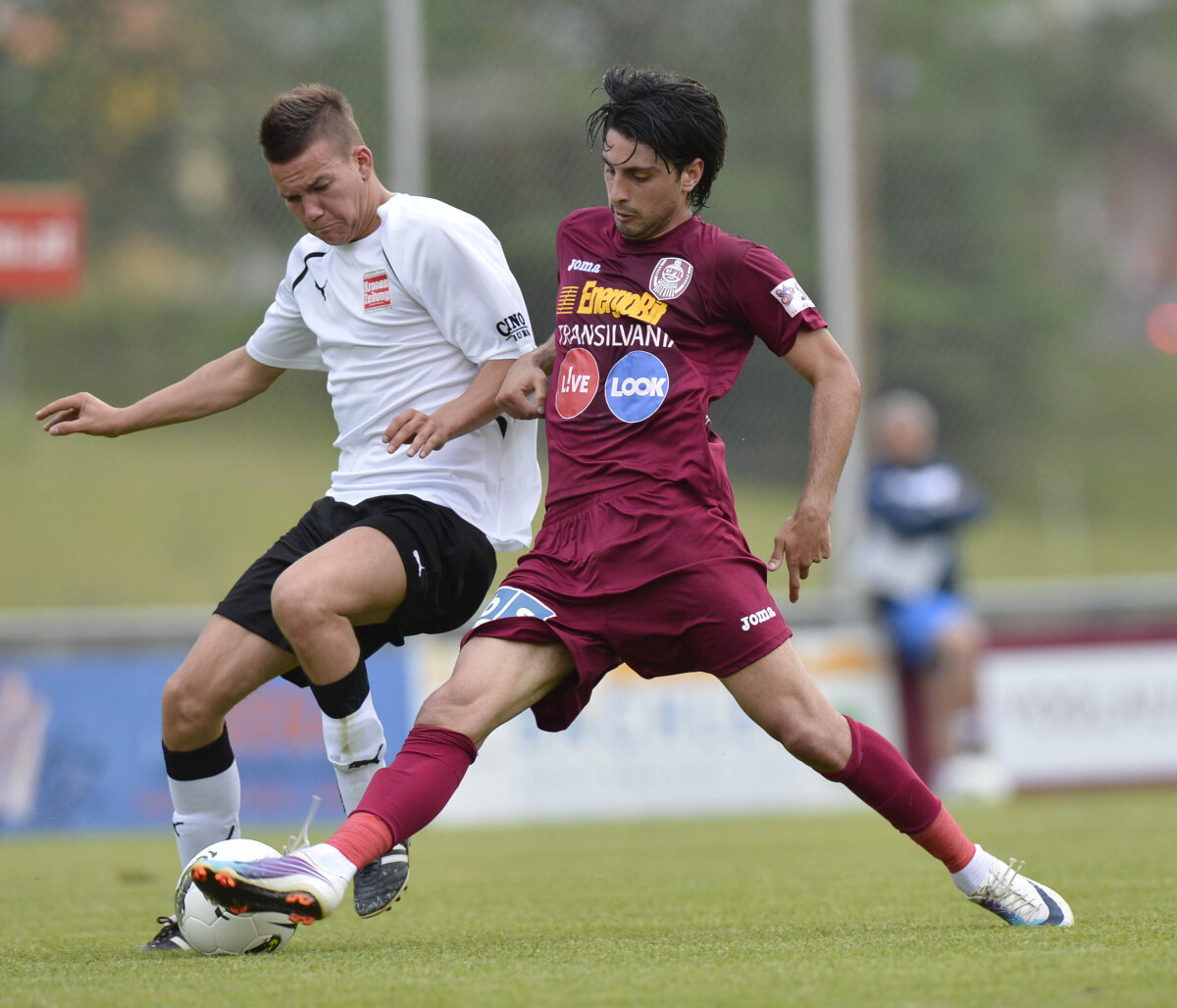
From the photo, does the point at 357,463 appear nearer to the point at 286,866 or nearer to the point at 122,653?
the point at 286,866

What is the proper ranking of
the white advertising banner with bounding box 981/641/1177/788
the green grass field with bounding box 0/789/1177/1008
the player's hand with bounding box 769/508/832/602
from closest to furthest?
the green grass field with bounding box 0/789/1177/1008
the player's hand with bounding box 769/508/832/602
the white advertising banner with bounding box 981/641/1177/788

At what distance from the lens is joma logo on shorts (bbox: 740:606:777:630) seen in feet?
13.9

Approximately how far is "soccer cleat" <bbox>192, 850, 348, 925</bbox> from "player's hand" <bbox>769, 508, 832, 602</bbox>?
1285 mm

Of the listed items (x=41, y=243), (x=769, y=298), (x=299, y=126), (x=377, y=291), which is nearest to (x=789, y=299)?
(x=769, y=298)

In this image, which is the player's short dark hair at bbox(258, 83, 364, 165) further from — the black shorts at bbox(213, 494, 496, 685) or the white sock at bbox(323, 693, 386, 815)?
the white sock at bbox(323, 693, 386, 815)

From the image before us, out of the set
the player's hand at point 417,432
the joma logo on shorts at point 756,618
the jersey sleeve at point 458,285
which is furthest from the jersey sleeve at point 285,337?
the joma logo on shorts at point 756,618

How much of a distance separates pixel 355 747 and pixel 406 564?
0.56 metres

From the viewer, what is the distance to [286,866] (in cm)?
374

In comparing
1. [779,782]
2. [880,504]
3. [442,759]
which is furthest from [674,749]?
[442,759]

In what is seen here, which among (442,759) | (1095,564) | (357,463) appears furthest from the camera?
(1095,564)

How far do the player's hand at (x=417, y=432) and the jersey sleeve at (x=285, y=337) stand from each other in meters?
0.73

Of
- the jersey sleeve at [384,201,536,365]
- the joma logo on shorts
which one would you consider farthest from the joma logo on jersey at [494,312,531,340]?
the joma logo on shorts

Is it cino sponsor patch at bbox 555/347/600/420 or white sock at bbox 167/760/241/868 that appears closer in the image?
cino sponsor patch at bbox 555/347/600/420

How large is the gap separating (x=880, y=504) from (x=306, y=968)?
816 centimetres
